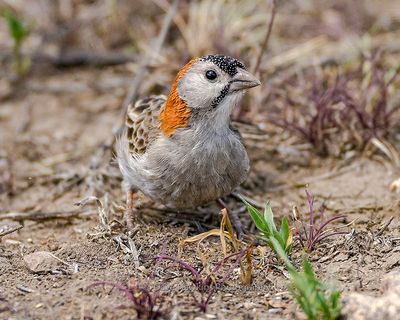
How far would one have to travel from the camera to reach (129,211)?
5.38 meters

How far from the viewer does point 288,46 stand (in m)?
7.88

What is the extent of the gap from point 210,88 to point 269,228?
3.89 ft

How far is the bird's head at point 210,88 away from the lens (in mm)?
4816

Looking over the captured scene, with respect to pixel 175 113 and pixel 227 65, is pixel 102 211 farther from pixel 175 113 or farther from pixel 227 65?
pixel 227 65

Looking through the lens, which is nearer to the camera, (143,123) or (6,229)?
(6,229)

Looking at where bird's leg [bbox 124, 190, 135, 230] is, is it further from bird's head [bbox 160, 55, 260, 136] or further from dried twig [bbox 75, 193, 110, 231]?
bird's head [bbox 160, 55, 260, 136]

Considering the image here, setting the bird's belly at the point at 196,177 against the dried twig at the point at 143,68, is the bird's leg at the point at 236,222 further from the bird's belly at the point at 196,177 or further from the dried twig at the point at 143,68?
the dried twig at the point at 143,68

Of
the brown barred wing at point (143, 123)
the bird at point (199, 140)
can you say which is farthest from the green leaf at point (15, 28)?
the bird at point (199, 140)

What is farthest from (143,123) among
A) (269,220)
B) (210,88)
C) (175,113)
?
(269,220)

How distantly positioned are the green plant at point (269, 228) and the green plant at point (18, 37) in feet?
12.7

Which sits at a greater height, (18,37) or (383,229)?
(18,37)

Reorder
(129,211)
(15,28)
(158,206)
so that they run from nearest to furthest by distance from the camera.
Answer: (129,211)
(158,206)
(15,28)

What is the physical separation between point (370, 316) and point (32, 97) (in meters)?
5.43

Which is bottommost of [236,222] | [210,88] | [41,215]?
[41,215]
